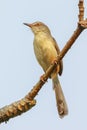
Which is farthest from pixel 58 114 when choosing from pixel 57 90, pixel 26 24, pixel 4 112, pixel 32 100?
pixel 26 24

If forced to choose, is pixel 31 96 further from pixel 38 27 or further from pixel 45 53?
pixel 38 27

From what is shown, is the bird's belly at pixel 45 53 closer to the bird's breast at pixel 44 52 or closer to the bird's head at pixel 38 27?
the bird's breast at pixel 44 52

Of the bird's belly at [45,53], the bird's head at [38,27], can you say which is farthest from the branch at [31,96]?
the bird's head at [38,27]

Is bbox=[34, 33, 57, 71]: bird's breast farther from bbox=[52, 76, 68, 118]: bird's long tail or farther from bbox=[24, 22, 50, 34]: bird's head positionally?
bbox=[24, 22, 50, 34]: bird's head

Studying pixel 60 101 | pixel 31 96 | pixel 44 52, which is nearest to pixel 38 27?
pixel 44 52

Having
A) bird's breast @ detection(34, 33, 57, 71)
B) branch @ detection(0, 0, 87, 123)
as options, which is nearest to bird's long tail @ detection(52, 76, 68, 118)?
bird's breast @ detection(34, 33, 57, 71)

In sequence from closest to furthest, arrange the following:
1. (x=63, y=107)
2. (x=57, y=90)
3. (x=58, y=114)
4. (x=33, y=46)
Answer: (x=58, y=114) < (x=63, y=107) < (x=57, y=90) < (x=33, y=46)

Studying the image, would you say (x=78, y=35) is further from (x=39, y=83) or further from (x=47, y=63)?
(x=47, y=63)
